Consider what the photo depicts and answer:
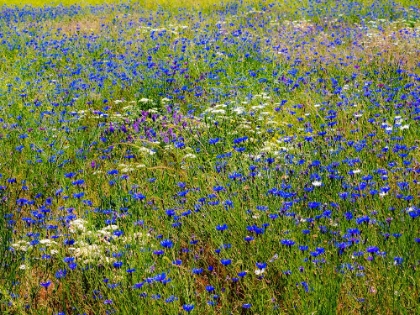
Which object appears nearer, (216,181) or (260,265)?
(260,265)

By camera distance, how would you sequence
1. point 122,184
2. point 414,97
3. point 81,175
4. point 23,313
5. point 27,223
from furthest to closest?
point 414,97 → point 81,175 → point 122,184 → point 27,223 → point 23,313

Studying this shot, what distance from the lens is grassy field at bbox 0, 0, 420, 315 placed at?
2.87 m

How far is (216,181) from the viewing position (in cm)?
402

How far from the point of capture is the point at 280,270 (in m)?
2.98

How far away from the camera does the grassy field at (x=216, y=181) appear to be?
9.41 feet

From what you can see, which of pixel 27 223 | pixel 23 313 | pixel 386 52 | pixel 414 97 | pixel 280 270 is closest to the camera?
pixel 23 313

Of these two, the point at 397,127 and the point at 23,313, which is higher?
the point at 397,127

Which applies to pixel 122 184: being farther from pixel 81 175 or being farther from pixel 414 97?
pixel 414 97

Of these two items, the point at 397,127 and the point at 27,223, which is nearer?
the point at 27,223

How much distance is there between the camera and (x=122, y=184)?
447 centimetres

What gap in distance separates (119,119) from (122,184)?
154cm

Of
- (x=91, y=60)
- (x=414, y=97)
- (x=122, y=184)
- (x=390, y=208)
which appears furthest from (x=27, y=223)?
(x=91, y=60)

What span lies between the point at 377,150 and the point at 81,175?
255cm

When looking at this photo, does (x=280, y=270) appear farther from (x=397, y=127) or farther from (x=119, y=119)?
(x=119, y=119)
